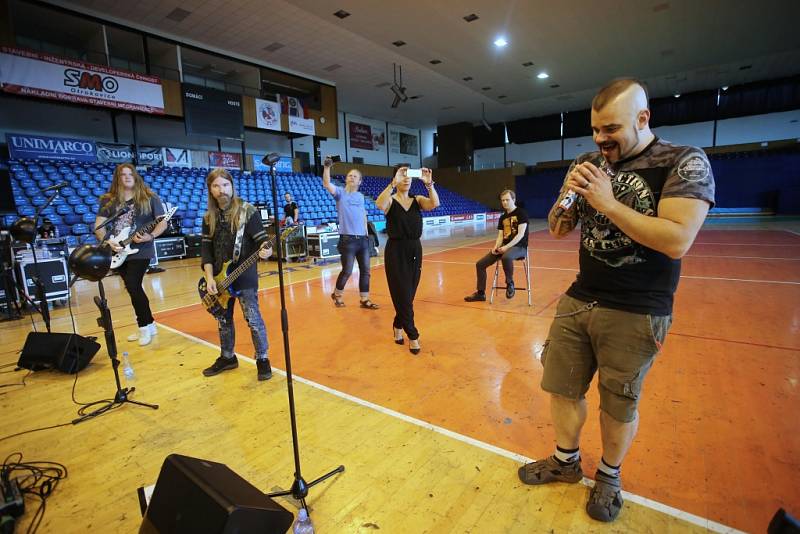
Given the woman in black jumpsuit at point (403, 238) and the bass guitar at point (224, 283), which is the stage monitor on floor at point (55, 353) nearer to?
the bass guitar at point (224, 283)

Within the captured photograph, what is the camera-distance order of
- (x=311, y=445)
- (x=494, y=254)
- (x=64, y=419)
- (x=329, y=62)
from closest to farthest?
1. (x=311, y=445)
2. (x=64, y=419)
3. (x=494, y=254)
4. (x=329, y=62)

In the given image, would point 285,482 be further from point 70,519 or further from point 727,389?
point 727,389

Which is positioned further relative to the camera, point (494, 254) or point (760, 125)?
point (760, 125)

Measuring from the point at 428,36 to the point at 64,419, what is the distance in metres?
13.2

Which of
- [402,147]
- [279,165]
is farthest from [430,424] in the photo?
[402,147]

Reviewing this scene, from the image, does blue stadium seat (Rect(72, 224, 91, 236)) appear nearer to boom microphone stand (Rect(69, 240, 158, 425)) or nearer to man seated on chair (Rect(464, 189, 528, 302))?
boom microphone stand (Rect(69, 240, 158, 425))

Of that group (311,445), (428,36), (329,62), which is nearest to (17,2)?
(329,62)

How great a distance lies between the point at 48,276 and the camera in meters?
5.61

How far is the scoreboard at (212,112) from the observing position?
12.5 m

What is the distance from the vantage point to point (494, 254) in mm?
5332

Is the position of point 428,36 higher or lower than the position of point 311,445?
higher

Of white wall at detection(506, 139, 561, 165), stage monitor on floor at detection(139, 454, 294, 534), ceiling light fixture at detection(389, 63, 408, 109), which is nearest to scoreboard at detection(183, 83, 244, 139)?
ceiling light fixture at detection(389, 63, 408, 109)

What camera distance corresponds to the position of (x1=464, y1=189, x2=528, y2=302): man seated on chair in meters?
5.10

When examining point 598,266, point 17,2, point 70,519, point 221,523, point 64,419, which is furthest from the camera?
point 17,2
